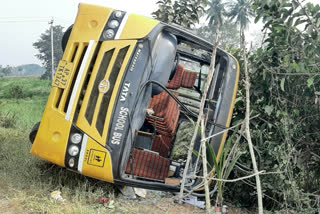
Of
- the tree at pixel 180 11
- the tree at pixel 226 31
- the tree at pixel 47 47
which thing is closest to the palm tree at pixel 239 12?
the tree at pixel 226 31

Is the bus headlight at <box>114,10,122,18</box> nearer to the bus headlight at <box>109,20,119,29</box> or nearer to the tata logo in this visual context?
the bus headlight at <box>109,20,119,29</box>

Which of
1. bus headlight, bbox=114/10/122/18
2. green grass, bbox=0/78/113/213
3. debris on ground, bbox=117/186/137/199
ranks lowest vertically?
green grass, bbox=0/78/113/213

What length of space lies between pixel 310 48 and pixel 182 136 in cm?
244

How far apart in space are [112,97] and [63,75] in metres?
0.69

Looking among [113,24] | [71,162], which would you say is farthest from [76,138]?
[113,24]

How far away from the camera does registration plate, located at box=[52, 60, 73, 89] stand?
11.2 feet

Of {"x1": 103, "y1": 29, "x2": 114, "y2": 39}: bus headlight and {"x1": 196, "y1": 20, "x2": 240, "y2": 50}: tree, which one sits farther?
{"x1": 196, "y1": 20, "x2": 240, "y2": 50}: tree

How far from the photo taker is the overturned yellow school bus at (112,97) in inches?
125

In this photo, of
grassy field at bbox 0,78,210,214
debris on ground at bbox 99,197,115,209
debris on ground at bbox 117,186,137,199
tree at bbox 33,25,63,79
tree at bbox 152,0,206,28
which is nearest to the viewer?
grassy field at bbox 0,78,210,214

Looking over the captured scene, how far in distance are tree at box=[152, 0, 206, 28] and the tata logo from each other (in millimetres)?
4665

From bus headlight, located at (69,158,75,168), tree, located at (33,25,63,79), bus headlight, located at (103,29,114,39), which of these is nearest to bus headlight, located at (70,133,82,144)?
bus headlight, located at (69,158,75,168)

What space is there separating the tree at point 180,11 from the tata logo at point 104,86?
4.67 metres

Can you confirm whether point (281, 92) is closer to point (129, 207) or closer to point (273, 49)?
point (273, 49)

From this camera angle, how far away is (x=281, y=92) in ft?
Answer: 13.4
